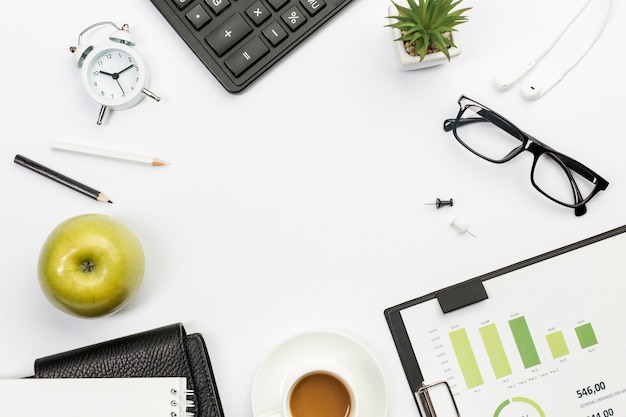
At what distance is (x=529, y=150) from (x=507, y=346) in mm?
250

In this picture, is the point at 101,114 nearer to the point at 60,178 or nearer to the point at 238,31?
the point at 60,178

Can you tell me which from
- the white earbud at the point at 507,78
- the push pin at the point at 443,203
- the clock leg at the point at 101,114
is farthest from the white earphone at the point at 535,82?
the clock leg at the point at 101,114

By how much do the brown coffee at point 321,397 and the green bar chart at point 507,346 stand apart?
0.51 ft

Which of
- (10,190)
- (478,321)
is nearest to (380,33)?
(478,321)

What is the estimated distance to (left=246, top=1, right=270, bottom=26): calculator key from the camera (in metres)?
0.84

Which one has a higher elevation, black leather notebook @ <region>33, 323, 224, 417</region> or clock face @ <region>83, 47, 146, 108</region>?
clock face @ <region>83, 47, 146, 108</region>

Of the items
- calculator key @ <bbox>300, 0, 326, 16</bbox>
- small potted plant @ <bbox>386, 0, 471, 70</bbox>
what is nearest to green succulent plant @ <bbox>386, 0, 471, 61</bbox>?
small potted plant @ <bbox>386, 0, 471, 70</bbox>

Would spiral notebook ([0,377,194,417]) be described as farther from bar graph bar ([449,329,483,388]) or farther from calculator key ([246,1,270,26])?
calculator key ([246,1,270,26])

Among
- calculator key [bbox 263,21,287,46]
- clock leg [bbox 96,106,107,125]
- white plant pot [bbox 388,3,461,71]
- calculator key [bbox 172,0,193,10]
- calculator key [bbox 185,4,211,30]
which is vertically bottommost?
white plant pot [bbox 388,3,461,71]

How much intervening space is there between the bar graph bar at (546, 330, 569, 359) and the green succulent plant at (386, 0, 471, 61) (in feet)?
1.22

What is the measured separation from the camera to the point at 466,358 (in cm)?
83

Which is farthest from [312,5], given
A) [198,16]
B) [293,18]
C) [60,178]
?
[60,178]

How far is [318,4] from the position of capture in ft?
2.79

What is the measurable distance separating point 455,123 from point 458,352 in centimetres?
29
